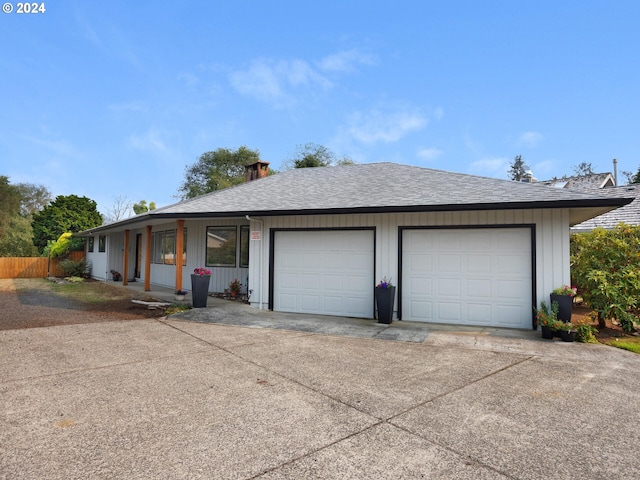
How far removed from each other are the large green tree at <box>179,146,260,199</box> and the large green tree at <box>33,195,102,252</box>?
34.5ft

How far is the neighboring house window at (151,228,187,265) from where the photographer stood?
13.9 meters

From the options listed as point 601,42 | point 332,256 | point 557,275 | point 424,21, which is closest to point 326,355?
point 332,256

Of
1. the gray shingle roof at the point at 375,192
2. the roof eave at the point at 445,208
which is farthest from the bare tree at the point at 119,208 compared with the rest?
the roof eave at the point at 445,208

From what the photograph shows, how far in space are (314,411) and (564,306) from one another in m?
5.73

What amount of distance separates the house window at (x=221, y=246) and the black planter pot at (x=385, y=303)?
641cm

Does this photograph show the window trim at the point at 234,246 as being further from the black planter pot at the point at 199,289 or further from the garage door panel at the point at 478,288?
the garage door panel at the point at 478,288

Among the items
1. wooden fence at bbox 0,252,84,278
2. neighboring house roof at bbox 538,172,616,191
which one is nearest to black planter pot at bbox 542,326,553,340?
neighboring house roof at bbox 538,172,616,191

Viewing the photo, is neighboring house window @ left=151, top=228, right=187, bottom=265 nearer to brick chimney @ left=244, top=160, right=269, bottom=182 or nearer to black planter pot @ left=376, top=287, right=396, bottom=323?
brick chimney @ left=244, top=160, right=269, bottom=182

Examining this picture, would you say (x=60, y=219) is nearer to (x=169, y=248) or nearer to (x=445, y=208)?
(x=169, y=248)

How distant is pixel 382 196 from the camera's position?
336 inches

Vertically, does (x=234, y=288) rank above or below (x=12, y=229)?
below

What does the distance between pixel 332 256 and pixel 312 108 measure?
1544 cm

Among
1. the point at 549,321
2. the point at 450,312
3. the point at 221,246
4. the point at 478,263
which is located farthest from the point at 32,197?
the point at 549,321

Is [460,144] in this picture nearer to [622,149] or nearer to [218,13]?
[218,13]
